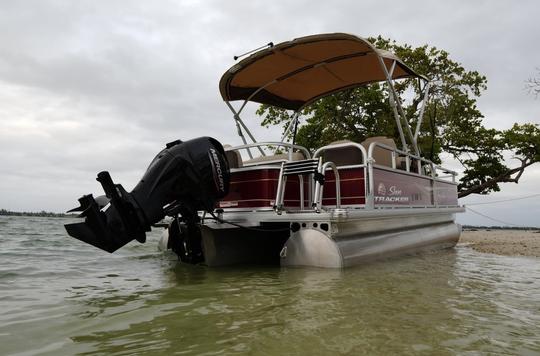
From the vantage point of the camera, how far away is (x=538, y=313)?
3105mm

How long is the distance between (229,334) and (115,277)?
284cm

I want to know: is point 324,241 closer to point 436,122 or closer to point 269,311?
point 269,311

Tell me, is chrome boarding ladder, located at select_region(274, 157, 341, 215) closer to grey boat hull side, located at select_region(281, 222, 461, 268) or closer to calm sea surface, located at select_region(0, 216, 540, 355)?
grey boat hull side, located at select_region(281, 222, 461, 268)

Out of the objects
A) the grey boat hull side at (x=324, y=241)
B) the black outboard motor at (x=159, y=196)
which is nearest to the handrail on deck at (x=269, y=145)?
the black outboard motor at (x=159, y=196)

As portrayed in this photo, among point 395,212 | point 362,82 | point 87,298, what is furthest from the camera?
point 362,82

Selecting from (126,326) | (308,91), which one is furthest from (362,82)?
(126,326)

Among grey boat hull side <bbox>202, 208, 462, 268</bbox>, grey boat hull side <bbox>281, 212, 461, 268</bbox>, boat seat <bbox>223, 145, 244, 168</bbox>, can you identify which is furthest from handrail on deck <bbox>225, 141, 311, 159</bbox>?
grey boat hull side <bbox>281, 212, 461, 268</bbox>

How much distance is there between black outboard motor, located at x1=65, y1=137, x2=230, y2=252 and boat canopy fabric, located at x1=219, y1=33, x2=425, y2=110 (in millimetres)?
2958

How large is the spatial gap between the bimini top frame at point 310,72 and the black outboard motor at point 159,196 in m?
2.98

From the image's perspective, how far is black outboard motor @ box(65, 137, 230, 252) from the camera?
4.14m

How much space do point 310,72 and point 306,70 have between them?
169 millimetres

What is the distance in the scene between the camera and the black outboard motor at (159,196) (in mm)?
4145

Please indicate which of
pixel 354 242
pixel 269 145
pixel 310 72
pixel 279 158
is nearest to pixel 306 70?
pixel 310 72

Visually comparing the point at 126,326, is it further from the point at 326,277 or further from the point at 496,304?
the point at 496,304
